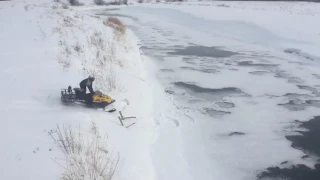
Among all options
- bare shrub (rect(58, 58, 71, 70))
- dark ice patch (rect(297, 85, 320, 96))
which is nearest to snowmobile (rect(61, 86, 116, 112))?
bare shrub (rect(58, 58, 71, 70))

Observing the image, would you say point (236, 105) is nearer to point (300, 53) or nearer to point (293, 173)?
point (293, 173)

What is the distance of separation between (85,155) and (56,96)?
3502 mm

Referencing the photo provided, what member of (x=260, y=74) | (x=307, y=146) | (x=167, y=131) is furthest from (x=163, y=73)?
(x=307, y=146)

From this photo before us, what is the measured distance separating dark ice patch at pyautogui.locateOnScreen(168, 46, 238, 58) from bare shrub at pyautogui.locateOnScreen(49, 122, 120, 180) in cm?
1195

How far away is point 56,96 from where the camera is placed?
29.6 ft

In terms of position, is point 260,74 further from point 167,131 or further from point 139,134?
point 139,134

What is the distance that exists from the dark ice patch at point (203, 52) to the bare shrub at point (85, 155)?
11.9m

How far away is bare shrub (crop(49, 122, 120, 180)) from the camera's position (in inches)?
211

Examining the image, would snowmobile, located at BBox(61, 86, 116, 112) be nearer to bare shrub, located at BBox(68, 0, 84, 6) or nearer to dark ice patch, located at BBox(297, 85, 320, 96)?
dark ice patch, located at BBox(297, 85, 320, 96)

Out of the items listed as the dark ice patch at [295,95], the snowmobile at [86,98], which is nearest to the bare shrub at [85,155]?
the snowmobile at [86,98]

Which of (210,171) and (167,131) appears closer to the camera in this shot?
(210,171)

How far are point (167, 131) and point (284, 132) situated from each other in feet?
10.3

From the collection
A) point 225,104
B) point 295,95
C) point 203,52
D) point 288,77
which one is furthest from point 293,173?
point 203,52

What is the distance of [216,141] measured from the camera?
8.34 m
